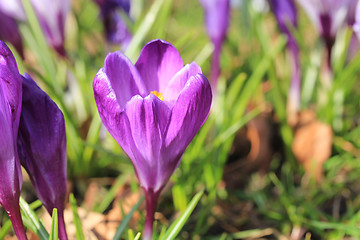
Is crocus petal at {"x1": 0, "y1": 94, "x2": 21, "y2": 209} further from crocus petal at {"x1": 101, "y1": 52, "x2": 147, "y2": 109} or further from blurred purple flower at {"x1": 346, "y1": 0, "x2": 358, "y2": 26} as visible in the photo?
blurred purple flower at {"x1": 346, "y1": 0, "x2": 358, "y2": 26}

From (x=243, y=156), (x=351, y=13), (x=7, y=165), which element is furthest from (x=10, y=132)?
(x=351, y=13)

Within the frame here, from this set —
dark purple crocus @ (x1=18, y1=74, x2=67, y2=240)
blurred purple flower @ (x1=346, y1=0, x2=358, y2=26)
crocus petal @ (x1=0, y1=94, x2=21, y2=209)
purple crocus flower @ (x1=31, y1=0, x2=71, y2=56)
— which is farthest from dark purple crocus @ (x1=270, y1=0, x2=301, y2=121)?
crocus petal @ (x1=0, y1=94, x2=21, y2=209)

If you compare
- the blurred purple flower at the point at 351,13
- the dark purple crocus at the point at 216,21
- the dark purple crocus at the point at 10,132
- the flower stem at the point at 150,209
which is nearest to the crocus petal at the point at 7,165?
the dark purple crocus at the point at 10,132

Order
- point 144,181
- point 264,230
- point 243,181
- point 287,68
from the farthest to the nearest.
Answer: point 287,68 → point 243,181 → point 264,230 → point 144,181

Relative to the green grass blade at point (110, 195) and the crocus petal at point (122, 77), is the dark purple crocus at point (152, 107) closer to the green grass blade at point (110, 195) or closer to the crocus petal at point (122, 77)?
the crocus petal at point (122, 77)

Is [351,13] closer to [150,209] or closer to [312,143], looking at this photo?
[312,143]

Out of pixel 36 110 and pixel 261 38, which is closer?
pixel 36 110

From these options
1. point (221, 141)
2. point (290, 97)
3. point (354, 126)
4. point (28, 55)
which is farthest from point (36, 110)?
point (28, 55)

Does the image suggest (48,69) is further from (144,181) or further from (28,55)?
(28,55)
